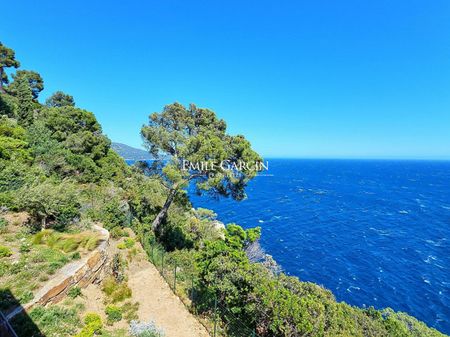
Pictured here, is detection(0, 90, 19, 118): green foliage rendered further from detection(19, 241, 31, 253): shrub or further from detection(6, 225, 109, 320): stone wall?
detection(6, 225, 109, 320): stone wall

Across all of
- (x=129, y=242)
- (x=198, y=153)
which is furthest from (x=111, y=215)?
(x=198, y=153)

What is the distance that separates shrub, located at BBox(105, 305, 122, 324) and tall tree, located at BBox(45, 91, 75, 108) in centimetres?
4589

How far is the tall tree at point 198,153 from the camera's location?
16719 mm

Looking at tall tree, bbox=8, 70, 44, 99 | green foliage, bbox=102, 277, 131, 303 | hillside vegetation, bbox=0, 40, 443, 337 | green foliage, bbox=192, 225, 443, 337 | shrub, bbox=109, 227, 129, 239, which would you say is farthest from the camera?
tall tree, bbox=8, 70, 44, 99

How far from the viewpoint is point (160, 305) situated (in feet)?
38.5

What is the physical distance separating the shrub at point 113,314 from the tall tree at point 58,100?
151 ft

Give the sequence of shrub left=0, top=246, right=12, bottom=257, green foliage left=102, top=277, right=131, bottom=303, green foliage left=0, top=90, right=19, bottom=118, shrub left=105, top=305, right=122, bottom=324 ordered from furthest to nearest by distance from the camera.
→ green foliage left=0, top=90, right=19, bottom=118 → green foliage left=102, top=277, right=131, bottom=303 → shrub left=105, top=305, right=122, bottom=324 → shrub left=0, top=246, right=12, bottom=257

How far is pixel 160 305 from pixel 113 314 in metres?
2.29

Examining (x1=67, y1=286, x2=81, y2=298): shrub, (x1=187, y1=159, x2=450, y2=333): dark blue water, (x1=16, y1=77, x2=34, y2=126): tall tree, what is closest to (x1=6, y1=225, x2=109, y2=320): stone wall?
(x1=67, y1=286, x2=81, y2=298): shrub

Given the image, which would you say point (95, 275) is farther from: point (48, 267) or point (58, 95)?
point (58, 95)

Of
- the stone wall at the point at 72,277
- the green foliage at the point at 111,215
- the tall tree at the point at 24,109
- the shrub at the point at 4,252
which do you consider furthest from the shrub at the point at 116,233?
the tall tree at the point at 24,109

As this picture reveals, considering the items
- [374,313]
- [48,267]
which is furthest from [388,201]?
[48,267]

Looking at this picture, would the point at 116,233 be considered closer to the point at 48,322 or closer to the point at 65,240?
the point at 65,240

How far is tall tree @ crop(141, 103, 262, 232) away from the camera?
54.9ft
